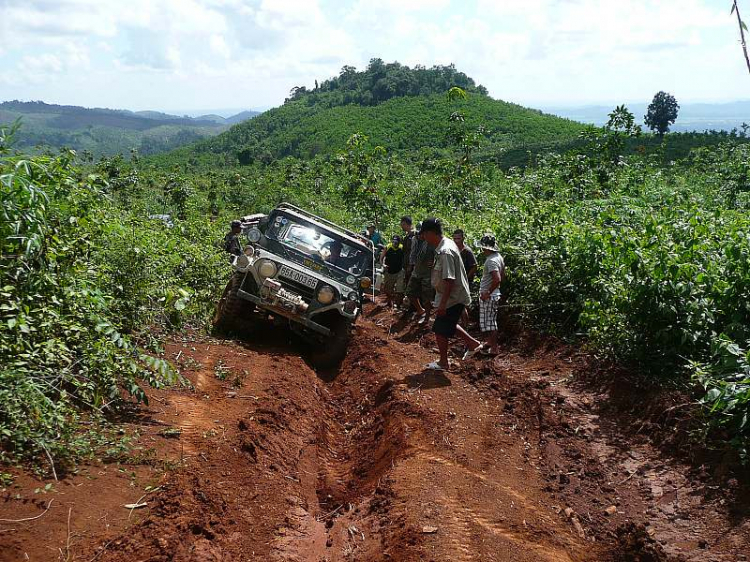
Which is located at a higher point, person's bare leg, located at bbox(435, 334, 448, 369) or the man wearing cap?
the man wearing cap

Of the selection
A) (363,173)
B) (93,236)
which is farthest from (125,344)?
(363,173)

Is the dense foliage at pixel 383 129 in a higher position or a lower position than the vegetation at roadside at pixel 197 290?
higher

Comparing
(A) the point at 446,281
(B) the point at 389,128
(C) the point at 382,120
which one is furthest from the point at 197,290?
(C) the point at 382,120

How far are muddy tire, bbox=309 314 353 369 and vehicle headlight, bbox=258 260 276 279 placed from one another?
1.14 metres

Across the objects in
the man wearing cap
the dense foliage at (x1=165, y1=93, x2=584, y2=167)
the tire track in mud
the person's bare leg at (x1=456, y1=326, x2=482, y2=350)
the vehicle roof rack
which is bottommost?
the tire track in mud

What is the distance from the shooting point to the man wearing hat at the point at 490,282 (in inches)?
306

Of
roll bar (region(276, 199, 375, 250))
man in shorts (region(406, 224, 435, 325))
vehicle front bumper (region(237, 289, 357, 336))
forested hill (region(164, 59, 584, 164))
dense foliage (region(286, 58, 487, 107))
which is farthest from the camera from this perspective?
dense foliage (region(286, 58, 487, 107))

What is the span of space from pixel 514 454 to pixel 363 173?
1671 cm

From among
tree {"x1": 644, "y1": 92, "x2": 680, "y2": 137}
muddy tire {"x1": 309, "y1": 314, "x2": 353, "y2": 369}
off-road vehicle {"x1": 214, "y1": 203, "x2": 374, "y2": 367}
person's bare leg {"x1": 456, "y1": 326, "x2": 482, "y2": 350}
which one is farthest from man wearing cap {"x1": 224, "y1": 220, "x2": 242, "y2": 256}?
tree {"x1": 644, "y1": 92, "x2": 680, "y2": 137}

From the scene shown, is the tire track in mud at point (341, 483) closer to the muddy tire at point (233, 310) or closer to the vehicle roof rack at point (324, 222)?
the muddy tire at point (233, 310)

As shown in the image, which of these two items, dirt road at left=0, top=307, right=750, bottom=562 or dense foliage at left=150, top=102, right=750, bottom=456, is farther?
dense foliage at left=150, top=102, right=750, bottom=456

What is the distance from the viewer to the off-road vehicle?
8.09 meters

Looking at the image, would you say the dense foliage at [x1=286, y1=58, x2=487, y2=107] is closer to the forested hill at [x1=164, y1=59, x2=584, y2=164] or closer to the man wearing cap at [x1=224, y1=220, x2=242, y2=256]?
the forested hill at [x1=164, y1=59, x2=584, y2=164]

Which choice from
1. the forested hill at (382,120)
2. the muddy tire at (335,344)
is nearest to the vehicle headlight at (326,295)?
the muddy tire at (335,344)
